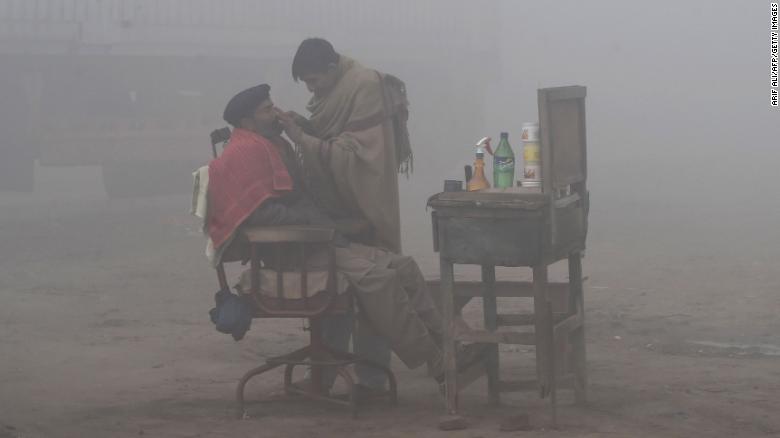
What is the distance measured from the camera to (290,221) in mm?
5129

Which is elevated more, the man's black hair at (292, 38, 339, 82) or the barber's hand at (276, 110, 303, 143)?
the man's black hair at (292, 38, 339, 82)

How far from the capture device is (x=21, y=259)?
1038 centimetres

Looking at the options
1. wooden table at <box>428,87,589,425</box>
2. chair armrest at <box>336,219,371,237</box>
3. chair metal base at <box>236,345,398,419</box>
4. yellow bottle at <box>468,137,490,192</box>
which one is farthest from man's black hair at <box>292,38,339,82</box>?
chair metal base at <box>236,345,398,419</box>

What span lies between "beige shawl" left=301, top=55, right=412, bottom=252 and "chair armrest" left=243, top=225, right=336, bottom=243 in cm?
40

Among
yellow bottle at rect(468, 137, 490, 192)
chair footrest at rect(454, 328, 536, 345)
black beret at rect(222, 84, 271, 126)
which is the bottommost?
chair footrest at rect(454, 328, 536, 345)

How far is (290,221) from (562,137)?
1151mm

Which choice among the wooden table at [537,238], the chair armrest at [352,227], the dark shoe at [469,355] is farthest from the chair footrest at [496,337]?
the chair armrest at [352,227]

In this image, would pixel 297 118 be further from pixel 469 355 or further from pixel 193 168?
pixel 193 168

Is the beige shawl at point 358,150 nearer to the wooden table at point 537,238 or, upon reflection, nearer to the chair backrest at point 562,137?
the wooden table at point 537,238

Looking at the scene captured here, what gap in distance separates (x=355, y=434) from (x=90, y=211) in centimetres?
924

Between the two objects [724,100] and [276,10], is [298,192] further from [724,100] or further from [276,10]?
[724,100]

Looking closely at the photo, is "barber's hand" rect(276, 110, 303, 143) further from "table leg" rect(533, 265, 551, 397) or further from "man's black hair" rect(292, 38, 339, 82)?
"table leg" rect(533, 265, 551, 397)

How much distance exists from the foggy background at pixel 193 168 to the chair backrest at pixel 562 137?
207 cm

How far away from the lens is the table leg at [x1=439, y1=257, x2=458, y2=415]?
4891 mm
